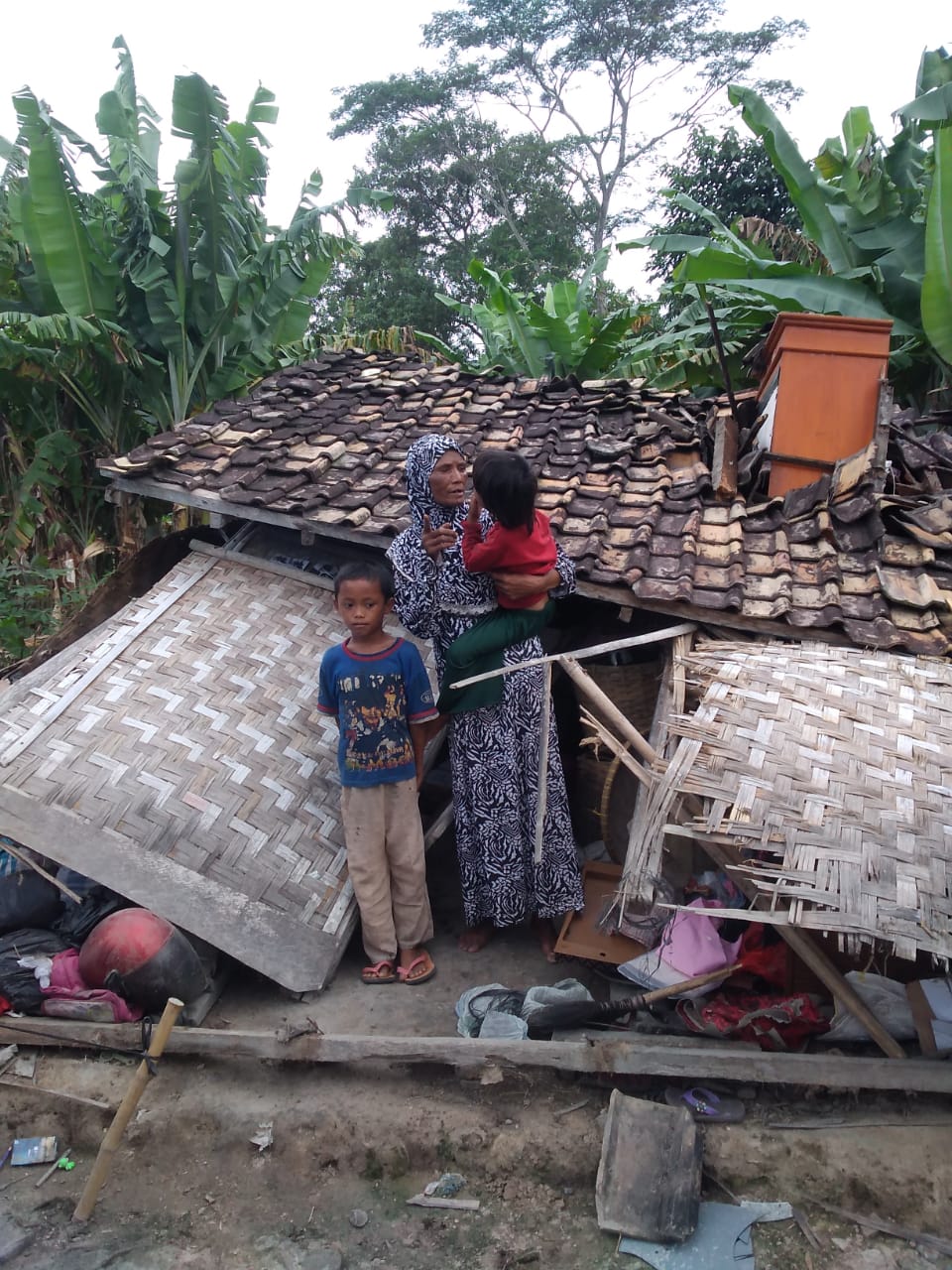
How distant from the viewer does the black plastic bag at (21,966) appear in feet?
10.9

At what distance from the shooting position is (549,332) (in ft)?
26.8

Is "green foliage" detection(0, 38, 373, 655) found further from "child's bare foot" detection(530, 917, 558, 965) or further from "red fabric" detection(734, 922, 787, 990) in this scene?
"red fabric" detection(734, 922, 787, 990)

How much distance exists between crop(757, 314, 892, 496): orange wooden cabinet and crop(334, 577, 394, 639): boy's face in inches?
96.1

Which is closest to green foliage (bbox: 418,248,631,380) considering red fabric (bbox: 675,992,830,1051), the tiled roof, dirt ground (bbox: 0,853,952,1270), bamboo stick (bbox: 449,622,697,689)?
the tiled roof

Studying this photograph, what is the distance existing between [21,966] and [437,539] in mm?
2300

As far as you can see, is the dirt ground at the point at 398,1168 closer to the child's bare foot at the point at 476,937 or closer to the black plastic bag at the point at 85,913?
the black plastic bag at the point at 85,913

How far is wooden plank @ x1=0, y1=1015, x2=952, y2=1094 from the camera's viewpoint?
2.78 m

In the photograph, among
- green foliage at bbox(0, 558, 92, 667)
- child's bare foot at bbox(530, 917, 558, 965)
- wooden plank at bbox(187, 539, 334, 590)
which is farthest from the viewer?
green foliage at bbox(0, 558, 92, 667)

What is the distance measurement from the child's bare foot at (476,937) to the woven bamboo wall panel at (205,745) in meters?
0.54

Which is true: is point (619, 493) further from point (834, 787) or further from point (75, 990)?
point (75, 990)

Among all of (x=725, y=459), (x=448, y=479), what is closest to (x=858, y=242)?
(x=725, y=459)

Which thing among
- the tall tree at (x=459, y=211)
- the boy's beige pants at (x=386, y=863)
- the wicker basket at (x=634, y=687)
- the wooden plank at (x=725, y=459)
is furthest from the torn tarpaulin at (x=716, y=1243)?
the tall tree at (x=459, y=211)

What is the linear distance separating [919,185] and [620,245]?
2297 millimetres

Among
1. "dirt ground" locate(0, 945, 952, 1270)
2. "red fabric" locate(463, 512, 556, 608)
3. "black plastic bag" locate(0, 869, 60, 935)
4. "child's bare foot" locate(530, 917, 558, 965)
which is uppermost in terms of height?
"red fabric" locate(463, 512, 556, 608)
